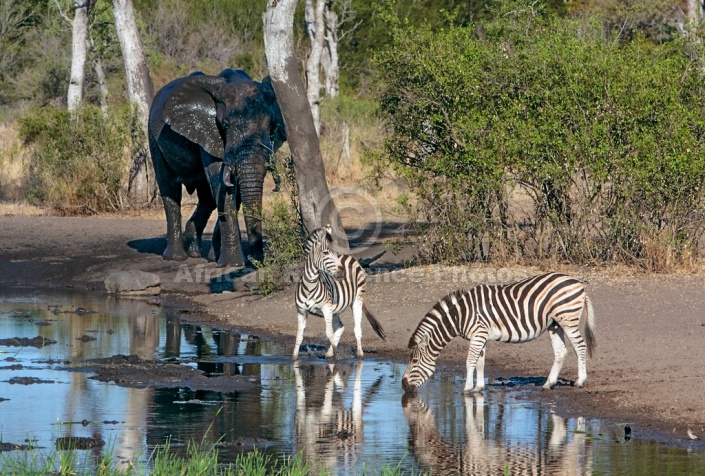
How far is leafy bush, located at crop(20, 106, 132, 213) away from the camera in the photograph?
2400cm

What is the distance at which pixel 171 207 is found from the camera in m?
18.9

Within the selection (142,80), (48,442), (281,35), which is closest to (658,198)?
(281,35)

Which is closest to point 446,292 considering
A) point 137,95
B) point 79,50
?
point 137,95

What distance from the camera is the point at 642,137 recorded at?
47.8ft

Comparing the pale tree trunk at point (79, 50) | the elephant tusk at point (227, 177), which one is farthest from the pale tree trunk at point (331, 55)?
the elephant tusk at point (227, 177)

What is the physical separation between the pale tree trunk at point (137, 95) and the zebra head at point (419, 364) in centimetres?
1574

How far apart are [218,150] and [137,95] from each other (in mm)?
8051

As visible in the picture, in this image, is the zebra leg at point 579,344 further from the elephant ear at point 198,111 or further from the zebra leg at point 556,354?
the elephant ear at point 198,111

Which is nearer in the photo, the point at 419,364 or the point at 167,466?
the point at 167,466

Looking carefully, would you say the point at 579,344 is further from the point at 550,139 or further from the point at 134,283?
the point at 134,283

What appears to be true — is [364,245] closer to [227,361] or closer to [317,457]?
[227,361]

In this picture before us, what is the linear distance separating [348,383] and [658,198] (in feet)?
19.7

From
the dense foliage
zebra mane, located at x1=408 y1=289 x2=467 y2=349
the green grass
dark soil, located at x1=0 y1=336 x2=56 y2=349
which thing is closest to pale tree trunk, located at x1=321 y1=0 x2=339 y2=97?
the dense foliage

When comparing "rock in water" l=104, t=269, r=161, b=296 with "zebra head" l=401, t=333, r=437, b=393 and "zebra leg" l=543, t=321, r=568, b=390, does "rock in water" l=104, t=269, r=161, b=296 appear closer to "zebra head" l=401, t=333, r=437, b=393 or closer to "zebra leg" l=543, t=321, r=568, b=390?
"zebra head" l=401, t=333, r=437, b=393
